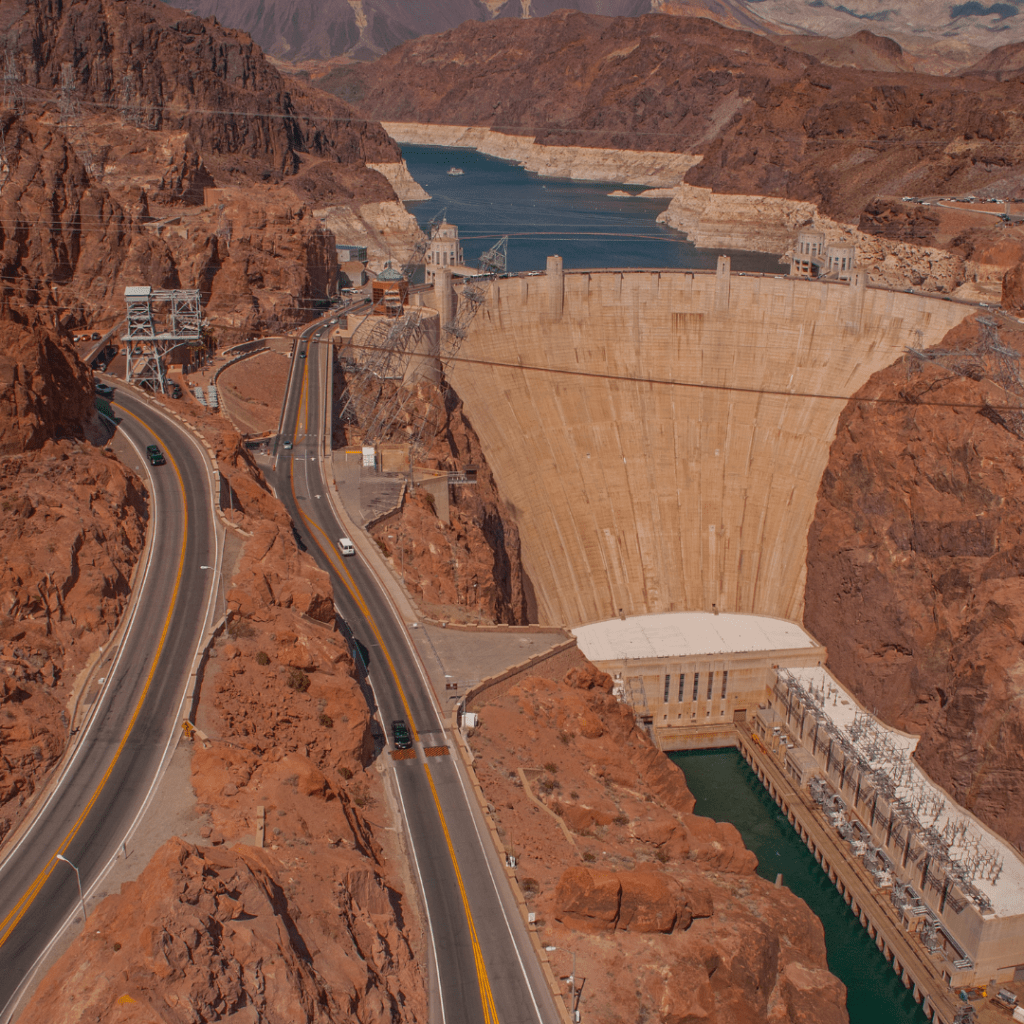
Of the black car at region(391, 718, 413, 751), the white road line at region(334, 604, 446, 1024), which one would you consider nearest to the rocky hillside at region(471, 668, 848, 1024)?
the black car at region(391, 718, 413, 751)

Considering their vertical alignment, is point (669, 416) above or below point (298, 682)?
below

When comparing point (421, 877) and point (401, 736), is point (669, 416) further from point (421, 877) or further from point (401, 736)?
point (421, 877)

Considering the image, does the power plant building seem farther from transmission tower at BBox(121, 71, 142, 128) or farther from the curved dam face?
transmission tower at BBox(121, 71, 142, 128)

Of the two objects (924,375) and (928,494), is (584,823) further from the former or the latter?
(924,375)

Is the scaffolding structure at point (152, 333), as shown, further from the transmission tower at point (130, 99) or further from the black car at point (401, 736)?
the transmission tower at point (130, 99)

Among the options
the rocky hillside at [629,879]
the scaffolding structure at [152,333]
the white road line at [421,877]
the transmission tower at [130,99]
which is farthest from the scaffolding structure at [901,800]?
the transmission tower at [130,99]

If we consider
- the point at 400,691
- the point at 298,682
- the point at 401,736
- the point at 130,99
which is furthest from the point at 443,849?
the point at 130,99

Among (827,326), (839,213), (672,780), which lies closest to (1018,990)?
(672,780)
